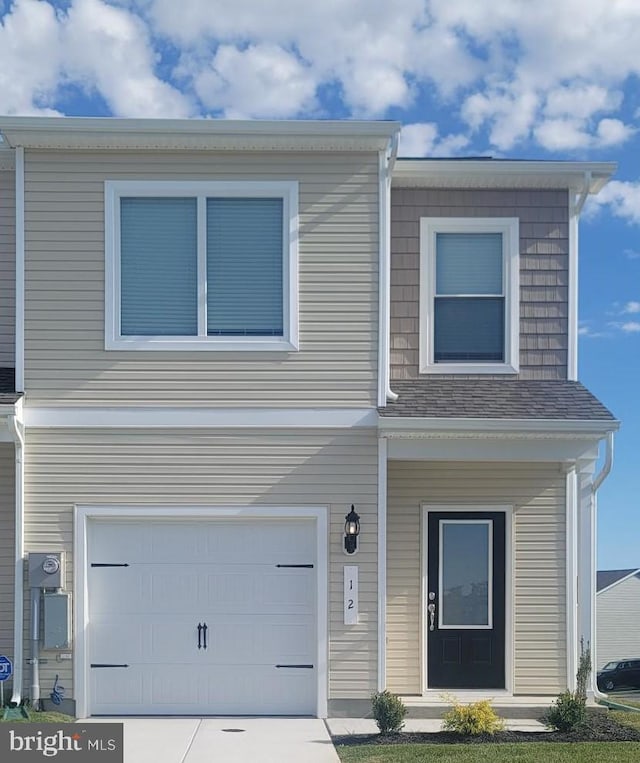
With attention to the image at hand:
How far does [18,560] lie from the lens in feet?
32.7

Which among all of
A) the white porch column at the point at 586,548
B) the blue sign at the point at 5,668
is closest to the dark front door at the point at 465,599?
the white porch column at the point at 586,548

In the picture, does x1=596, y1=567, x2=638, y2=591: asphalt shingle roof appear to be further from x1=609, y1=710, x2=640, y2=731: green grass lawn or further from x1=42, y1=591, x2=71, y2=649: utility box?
x1=42, y1=591, x2=71, y2=649: utility box

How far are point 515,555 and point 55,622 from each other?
193 inches

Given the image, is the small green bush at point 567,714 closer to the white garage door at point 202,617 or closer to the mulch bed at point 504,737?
the mulch bed at point 504,737

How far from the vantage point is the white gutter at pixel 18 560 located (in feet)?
32.2

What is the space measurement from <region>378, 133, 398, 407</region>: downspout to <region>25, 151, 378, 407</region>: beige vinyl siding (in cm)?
6

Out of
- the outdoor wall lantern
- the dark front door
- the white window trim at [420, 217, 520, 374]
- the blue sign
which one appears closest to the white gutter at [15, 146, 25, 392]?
the blue sign

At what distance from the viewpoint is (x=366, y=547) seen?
393 inches

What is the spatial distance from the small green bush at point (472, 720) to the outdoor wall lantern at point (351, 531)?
70.9 inches

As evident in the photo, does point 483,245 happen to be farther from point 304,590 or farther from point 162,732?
point 162,732

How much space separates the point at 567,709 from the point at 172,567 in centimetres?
408

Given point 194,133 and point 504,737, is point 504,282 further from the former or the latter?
point 504,737

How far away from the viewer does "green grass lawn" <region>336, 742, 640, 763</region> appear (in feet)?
26.8

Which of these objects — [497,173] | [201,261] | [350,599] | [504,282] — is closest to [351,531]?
[350,599]
